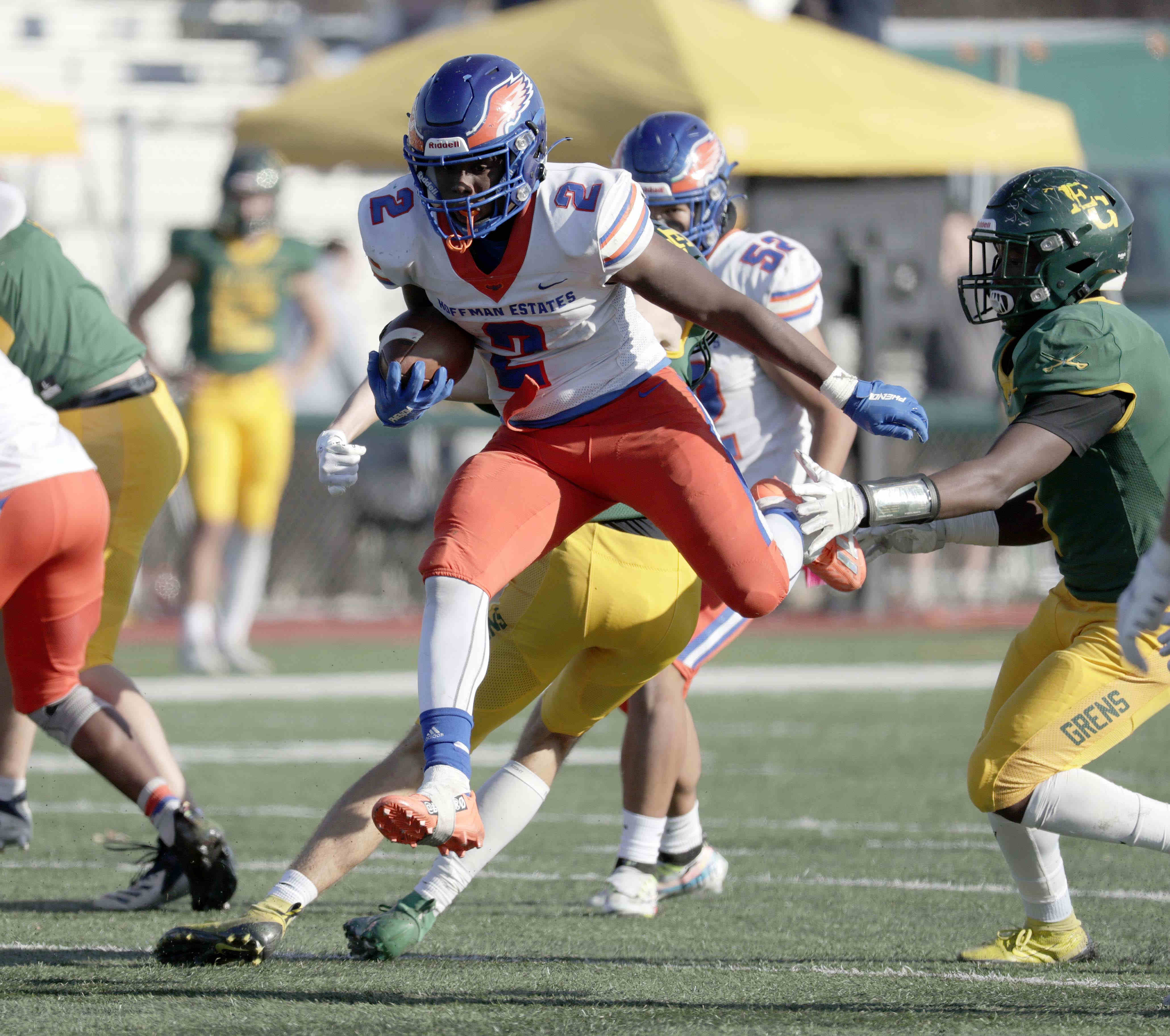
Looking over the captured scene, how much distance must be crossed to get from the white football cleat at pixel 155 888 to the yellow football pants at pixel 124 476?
24.0 inches

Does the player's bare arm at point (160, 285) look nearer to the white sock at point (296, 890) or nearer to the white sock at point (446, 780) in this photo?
the white sock at point (296, 890)

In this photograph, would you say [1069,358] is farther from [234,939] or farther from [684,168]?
[234,939]

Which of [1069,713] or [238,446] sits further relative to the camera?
[238,446]

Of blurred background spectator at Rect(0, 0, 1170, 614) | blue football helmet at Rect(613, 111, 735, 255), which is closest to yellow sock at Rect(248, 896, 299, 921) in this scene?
blue football helmet at Rect(613, 111, 735, 255)

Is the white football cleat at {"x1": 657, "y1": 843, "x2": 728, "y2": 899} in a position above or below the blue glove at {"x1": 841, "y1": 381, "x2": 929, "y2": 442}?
below

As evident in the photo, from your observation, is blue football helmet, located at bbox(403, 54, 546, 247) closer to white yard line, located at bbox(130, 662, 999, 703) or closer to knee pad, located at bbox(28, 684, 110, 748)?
knee pad, located at bbox(28, 684, 110, 748)

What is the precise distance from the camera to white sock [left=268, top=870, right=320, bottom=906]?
4043mm

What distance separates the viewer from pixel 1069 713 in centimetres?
399

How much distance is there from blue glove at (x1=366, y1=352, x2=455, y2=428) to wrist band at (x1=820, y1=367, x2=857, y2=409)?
2.54ft

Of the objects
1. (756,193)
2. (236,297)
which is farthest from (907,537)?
(756,193)

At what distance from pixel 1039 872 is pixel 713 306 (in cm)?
141

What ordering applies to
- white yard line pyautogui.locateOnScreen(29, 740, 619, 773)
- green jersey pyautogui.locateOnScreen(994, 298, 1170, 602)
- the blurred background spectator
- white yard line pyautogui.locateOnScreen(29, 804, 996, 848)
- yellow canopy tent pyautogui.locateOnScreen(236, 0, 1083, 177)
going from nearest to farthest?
1. green jersey pyautogui.locateOnScreen(994, 298, 1170, 602)
2. white yard line pyautogui.locateOnScreen(29, 804, 996, 848)
3. white yard line pyautogui.locateOnScreen(29, 740, 619, 773)
4. yellow canopy tent pyautogui.locateOnScreen(236, 0, 1083, 177)
5. the blurred background spectator

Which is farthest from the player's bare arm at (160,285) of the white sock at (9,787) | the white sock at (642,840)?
the white sock at (642,840)

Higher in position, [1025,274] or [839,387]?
[1025,274]
